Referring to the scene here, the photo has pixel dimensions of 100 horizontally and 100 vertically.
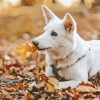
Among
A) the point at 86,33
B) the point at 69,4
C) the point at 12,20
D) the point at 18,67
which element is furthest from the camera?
the point at 69,4

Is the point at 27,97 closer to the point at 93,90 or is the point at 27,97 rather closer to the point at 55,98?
the point at 55,98

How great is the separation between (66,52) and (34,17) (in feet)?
27.3

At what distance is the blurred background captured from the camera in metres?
14.7

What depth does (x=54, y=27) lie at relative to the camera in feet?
26.1

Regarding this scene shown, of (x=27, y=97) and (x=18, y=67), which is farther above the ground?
(x=18, y=67)

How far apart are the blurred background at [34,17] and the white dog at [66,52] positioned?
209 inches

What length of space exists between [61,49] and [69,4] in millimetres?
9185

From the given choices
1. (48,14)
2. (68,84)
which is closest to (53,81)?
(68,84)

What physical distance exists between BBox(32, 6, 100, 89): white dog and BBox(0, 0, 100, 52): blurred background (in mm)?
5306

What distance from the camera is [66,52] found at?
8016mm

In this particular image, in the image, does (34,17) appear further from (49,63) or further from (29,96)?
(29,96)

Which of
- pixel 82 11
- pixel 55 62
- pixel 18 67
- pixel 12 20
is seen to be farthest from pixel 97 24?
pixel 55 62

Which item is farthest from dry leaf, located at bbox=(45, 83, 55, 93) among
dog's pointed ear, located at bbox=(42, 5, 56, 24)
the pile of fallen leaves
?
dog's pointed ear, located at bbox=(42, 5, 56, 24)

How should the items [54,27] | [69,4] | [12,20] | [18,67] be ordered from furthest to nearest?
[69,4]
[12,20]
[18,67]
[54,27]
